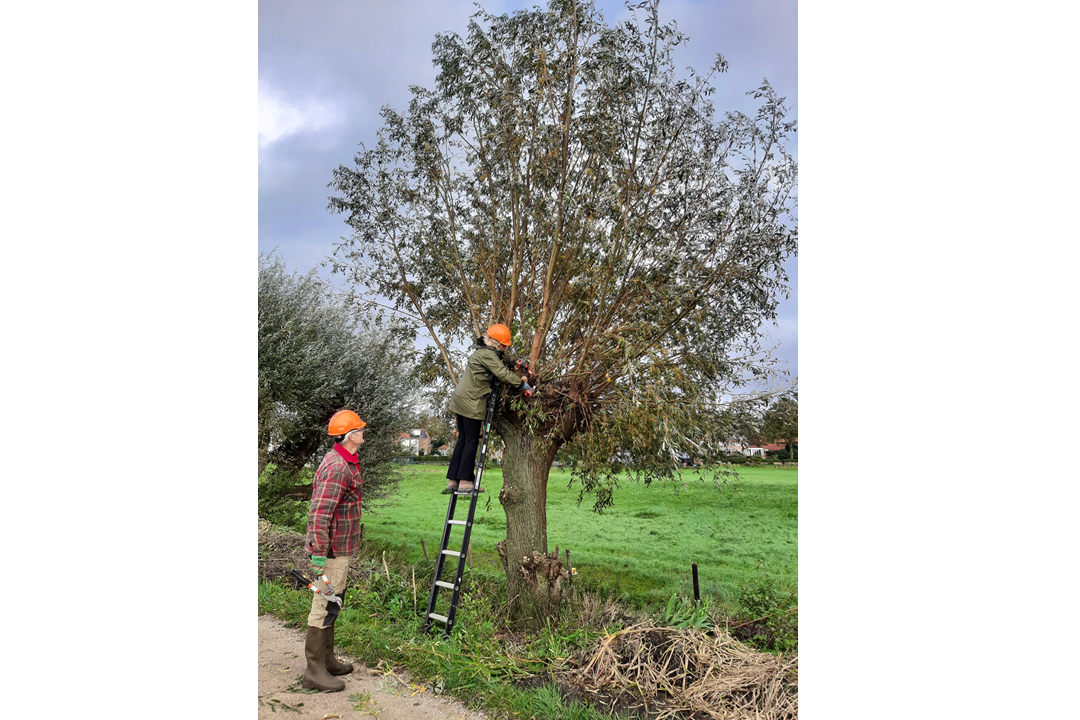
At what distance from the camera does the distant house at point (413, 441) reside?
7809mm

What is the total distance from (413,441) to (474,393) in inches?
160

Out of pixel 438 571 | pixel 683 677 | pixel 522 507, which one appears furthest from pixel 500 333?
pixel 683 677

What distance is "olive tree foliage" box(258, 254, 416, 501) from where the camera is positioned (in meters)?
7.01

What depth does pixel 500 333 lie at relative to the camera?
418cm

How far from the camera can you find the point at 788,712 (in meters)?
3.01

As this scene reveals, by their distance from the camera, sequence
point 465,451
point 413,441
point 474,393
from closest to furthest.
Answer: point 474,393 < point 465,451 < point 413,441

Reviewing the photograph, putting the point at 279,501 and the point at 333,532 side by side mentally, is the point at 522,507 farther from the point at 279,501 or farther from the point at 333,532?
the point at 279,501

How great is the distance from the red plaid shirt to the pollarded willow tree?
1357mm

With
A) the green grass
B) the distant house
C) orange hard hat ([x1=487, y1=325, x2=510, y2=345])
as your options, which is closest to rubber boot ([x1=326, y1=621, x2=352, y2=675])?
the green grass

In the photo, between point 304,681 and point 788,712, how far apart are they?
2.53 metres

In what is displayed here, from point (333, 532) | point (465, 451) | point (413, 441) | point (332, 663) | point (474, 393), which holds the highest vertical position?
point (474, 393)
